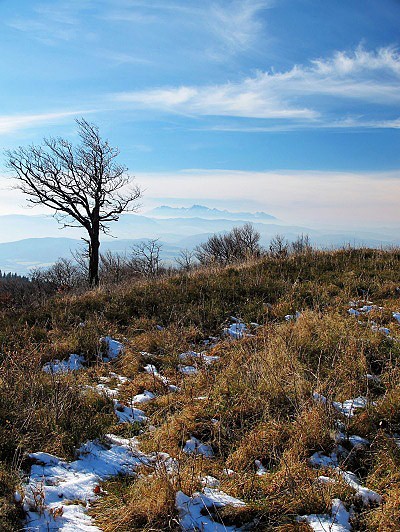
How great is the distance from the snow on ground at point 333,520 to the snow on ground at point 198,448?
1.11 metres

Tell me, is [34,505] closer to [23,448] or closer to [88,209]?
[23,448]

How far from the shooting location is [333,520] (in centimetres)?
240

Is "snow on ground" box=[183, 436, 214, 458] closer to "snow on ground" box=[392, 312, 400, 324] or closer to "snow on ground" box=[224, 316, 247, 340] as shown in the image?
"snow on ground" box=[224, 316, 247, 340]

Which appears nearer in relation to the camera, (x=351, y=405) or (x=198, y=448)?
(x=198, y=448)

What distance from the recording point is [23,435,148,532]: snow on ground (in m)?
2.50

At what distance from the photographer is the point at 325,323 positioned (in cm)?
617

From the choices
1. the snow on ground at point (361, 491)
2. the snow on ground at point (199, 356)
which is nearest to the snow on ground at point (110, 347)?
the snow on ground at point (199, 356)

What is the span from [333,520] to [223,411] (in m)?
1.69

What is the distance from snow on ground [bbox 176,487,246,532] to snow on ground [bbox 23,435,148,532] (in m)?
0.61

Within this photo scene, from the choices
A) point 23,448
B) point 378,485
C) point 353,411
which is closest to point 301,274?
point 353,411

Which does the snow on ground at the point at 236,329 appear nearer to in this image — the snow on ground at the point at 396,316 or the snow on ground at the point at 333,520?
the snow on ground at the point at 396,316

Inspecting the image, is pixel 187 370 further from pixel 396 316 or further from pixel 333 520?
pixel 396 316

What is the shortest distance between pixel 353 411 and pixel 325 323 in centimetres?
248

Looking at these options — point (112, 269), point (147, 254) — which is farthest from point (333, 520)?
point (147, 254)
